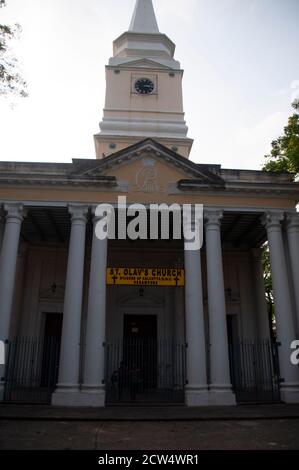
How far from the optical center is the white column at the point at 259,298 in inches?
730

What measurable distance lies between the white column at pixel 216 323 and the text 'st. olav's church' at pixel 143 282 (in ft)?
0.13

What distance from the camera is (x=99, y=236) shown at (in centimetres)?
1426

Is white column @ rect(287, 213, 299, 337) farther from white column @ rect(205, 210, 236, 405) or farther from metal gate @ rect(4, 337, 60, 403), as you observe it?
metal gate @ rect(4, 337, 60, 403)

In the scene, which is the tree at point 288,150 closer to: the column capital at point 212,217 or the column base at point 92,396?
the column capital at point 212,217

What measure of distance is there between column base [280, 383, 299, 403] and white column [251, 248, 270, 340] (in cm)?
505

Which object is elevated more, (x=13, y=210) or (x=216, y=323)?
(x=13, y=210)

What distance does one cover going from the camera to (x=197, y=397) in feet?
41.1

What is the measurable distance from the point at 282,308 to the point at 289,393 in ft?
9.35

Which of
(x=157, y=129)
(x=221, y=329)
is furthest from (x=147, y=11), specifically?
(x=221, y=329)

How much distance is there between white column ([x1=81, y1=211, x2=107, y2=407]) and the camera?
12.4m

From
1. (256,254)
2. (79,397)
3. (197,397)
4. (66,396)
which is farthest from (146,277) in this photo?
(256,254)

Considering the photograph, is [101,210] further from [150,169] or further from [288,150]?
[288,150]

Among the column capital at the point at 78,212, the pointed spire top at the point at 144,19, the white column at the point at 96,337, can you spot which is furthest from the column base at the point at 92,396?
the pointed spire top at the point at 144,19
